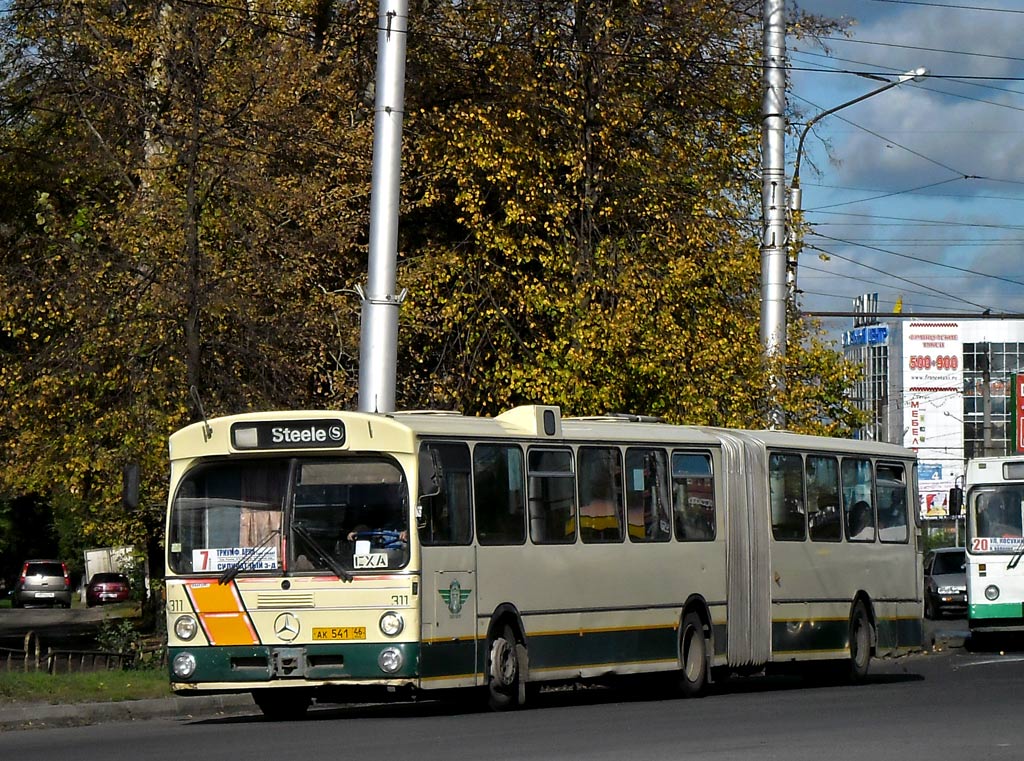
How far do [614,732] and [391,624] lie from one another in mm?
2268

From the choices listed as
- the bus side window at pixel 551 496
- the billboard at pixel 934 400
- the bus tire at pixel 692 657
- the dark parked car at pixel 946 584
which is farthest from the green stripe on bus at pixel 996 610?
the billboard at pixel 934 400

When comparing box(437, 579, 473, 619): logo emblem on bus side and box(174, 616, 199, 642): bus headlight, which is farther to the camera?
box(174, 616, 199, 642): bus headlight

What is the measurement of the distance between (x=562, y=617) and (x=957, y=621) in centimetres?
2952

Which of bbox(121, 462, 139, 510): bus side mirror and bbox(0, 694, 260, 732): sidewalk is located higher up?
bbox(121, 462, 139, 510): bus side mirror

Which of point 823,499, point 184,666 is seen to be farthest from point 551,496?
point 823,499

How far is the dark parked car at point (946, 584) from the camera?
4478 centimetres

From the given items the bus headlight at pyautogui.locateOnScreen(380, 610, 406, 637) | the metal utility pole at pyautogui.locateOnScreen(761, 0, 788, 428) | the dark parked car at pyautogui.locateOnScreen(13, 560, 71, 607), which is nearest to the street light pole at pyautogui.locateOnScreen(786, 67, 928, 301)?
the metal utility pole at pyautogui.locateOnScreen(761, 0, 788, 428)

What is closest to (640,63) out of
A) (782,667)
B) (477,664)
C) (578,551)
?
(782,667)

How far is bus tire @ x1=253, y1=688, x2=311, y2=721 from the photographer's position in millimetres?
17123

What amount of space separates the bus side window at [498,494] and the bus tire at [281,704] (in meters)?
2.23

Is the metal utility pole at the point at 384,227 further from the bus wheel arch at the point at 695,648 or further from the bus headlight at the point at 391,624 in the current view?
the bus headlight at the point at 391,624

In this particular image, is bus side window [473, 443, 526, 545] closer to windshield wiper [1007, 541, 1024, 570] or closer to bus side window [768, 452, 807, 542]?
bus side window [768, 452, 807, 542]

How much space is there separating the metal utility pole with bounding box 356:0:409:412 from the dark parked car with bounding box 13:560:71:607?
52.1 meters

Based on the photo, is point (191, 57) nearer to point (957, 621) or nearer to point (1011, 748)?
point (1011, 748)
